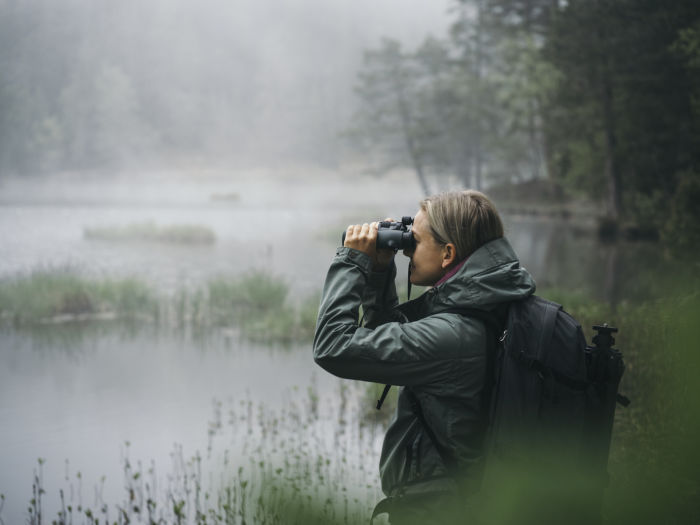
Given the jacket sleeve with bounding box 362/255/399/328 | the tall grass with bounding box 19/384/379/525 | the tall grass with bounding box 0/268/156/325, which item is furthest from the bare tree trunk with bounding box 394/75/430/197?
the jacket sleeve with bounding box 362/255/399/328

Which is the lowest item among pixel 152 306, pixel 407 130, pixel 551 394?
pixel 152 306

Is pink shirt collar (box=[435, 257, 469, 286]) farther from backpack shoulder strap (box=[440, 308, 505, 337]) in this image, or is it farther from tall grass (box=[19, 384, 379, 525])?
tall grass (box=[19, 384, 379, 525])

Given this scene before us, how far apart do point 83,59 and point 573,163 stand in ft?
40.5

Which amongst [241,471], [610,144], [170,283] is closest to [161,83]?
[170,283]

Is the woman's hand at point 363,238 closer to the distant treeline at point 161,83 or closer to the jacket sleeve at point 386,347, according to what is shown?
the jacket sleeve at point 386,347

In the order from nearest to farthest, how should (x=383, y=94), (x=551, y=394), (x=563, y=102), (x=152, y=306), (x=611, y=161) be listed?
(x=551, y=394), (x=152, y=306), (x=611, y=161), (x=563, y=102), (x=383, y=94)

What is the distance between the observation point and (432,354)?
1020mm

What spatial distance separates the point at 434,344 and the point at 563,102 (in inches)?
438

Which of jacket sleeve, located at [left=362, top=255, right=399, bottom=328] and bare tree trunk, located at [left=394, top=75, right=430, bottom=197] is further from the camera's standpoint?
bare tree trunk, located at [left=394, top=75, right=430, bottom=197]

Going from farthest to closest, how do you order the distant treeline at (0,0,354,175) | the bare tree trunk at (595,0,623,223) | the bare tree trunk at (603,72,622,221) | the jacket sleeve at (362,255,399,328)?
the distant treeline at (0,0,354,175)
the bare tree trunk at (603,72,622,221)
the bare tree trunk at (595,0,623,223)
the jacket sleeve at (362,255,399,328)

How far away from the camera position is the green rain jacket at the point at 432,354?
3.33ft

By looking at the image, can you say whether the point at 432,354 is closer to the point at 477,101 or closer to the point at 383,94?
the point at 477,101

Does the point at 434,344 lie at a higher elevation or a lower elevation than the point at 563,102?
lower

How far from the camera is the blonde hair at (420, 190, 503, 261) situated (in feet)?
3.47
